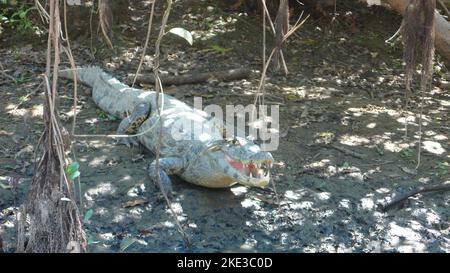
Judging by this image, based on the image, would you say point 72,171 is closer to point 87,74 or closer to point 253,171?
point 253,171

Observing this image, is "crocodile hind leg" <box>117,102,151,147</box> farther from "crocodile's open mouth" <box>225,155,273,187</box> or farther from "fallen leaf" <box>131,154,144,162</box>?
"crocodile's open mouth" <box>225,155,273,187</box>

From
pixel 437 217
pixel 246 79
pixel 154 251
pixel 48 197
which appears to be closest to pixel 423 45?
pixel 437 217

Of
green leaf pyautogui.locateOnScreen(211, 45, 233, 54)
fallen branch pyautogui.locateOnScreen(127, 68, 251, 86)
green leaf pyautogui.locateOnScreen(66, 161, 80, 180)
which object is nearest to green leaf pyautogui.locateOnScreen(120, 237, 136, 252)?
green leaf pyautogui.locateOnScreen(66, 161, 80, 180)

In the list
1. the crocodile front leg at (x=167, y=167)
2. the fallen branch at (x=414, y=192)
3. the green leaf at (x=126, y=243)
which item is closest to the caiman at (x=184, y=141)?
the crocodile front leg at (x=167, y=167)

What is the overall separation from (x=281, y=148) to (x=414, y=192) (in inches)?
53.9

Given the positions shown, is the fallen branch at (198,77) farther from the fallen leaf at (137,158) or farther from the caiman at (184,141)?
the fallen leaf at (137,158)

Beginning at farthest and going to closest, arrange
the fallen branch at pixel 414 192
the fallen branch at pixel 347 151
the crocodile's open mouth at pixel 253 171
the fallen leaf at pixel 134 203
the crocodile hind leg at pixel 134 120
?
the crocodile hind leg at pixel 134 120, the fallen branch at pixel 347 151, the fallen branch at pixel 414 192, the fallen leaf at pixel 134 203, the crocodile's open mouth at pixel 253 171

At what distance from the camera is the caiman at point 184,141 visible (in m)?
5.21

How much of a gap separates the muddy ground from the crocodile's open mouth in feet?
0.90

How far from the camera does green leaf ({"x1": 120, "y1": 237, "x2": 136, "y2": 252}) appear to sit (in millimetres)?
4532

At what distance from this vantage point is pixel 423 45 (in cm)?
456

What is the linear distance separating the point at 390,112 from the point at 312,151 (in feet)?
4.96

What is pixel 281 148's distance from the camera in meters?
6.18

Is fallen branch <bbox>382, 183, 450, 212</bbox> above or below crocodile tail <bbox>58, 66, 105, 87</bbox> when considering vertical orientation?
below
